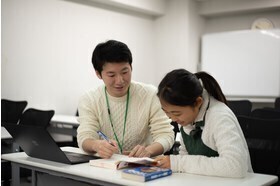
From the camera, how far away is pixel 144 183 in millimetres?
1455

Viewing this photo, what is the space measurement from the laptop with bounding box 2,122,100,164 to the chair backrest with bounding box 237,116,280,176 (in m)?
0.91

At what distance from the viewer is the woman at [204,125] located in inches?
60.2

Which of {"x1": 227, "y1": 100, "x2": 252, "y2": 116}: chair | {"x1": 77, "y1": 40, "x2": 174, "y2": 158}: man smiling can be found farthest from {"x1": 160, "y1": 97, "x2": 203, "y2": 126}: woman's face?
{"x1": 227, "y1": 100, "x2": 252, "y2": 116}: chair

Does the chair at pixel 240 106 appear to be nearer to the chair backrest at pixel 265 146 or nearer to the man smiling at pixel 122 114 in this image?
the chair backrest at pixel 265 146

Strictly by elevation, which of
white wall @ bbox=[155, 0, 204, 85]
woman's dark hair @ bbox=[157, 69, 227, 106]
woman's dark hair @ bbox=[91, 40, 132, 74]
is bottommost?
woman's dark hair @ bbox=[157, 69, 227, 106]

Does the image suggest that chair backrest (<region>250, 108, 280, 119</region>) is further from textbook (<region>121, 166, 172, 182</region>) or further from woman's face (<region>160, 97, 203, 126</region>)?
textbook (<region>121, 166, 172, 182</region>)

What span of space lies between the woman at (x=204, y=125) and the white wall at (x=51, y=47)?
3.48m

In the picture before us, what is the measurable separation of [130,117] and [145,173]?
728 millimetres

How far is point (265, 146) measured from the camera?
7.00 ft

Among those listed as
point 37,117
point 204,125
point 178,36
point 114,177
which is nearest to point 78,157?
point 114,177

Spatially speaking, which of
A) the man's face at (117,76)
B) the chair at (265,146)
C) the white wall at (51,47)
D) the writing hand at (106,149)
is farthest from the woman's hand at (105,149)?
the white wall at (51,47)

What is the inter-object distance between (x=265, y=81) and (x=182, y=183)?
16.9 feet

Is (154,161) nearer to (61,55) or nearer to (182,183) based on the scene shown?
(182,183)

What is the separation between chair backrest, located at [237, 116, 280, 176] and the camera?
209 cm
